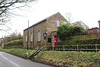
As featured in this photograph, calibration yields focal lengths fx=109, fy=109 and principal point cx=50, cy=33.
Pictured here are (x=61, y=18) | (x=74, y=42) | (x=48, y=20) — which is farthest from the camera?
(x=61, y=18)

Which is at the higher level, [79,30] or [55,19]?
[55,19]

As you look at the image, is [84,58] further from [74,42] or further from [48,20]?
[48,20]

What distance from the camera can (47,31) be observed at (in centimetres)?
2533

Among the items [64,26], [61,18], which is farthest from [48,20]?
[64,26]

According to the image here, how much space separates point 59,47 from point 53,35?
547 centimetres

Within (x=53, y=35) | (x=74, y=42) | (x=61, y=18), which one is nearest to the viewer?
(x=74, y=42)

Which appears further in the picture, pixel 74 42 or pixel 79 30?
pixel 79 30

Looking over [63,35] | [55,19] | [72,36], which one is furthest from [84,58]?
[55,19]

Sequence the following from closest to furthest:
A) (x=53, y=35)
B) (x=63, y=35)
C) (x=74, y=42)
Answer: (x=74, y=42)
(x=63, y=35)
(x=53, y=35)

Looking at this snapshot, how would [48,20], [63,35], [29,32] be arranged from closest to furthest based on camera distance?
[63,35], [48,20], [29,32]

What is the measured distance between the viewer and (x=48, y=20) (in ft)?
85.1

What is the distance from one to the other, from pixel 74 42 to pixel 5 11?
11321 millimetres

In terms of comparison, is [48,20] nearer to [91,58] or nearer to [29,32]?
[29,32]

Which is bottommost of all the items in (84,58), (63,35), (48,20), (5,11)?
(84,58)
